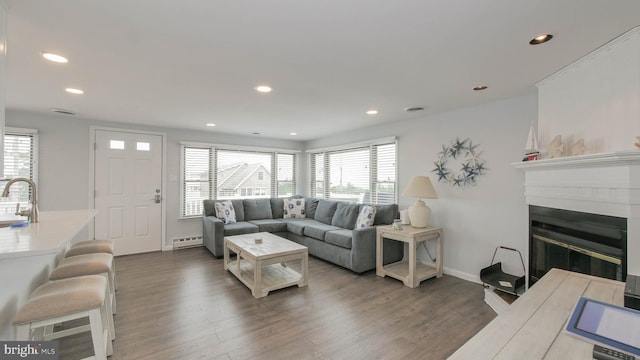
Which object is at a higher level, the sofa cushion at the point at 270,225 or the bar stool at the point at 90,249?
the bar stool at the point at 90,249

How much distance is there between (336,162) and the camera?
5.73 meters

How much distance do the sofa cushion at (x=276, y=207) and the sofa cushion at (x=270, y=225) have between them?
0.43 meters

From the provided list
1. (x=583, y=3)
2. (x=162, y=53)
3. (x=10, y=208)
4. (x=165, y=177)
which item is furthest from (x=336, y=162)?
(x=10, y=208)

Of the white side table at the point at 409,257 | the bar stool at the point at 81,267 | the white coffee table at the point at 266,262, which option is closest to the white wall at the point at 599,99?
the white side table at the point at 409,257

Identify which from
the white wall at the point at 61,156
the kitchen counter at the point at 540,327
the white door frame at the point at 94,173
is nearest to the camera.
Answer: the kitchen counter at the point at 540,327

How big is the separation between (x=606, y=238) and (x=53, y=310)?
348 centimetres

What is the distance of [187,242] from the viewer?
5094 mm

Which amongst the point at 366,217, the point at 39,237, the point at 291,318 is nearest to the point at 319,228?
the point at 366,217

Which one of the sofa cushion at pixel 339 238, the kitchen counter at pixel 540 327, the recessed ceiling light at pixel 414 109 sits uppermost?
the recessed ceiling light at pixel 414 109

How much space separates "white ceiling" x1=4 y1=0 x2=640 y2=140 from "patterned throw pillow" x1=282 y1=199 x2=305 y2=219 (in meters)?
2.81

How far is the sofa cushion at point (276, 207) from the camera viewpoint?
5715 millimetres

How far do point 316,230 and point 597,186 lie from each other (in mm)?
3322

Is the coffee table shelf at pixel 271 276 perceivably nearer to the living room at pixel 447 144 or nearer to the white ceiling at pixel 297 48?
the living room at pixel 447 144

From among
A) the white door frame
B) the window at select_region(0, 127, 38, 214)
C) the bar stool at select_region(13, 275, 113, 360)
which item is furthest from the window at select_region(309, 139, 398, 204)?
the window at select_region(0, 127, 38, 214)
